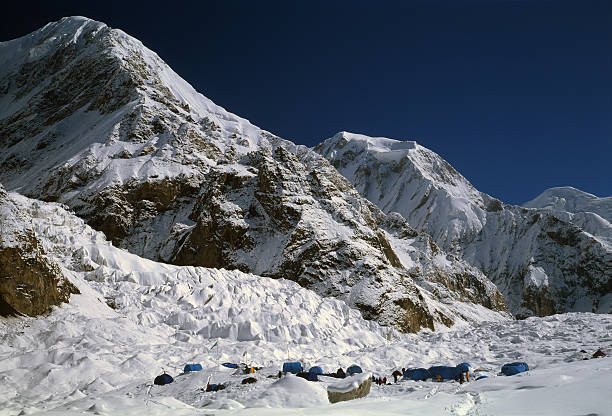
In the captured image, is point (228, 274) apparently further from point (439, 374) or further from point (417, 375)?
point (439, 374)

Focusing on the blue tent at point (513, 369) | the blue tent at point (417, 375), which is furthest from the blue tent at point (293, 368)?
the blue tent at point (513, 369)

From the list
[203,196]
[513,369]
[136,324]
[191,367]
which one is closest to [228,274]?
[136,324]

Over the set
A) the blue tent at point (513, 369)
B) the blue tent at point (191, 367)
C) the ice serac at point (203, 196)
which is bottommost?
the blue tent at point (191, 367)

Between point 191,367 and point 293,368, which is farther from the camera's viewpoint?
point 191,367

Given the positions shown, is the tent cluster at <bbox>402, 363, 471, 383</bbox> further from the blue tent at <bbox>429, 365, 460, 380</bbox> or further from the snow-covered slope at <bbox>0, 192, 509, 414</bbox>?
the snow-covered slope at <bbox>0, 192, 509, 414</bbox>

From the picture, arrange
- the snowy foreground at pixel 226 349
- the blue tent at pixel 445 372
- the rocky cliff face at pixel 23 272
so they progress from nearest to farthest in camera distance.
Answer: the snowy foreground at pixel 226 349, the blue tent at pixel 445 372, the rocky cliff face at pixel 23 272

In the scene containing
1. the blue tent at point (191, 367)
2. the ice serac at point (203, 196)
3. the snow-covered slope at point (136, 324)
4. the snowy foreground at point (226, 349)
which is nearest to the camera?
the snowy foreground at point (226, 349)

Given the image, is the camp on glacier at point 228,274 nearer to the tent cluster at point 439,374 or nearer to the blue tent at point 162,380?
the blue tent at point 162,380
